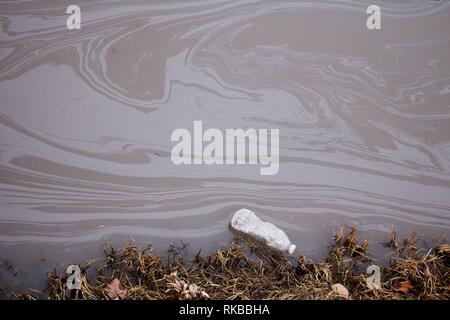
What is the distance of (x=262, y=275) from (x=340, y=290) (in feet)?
1.24

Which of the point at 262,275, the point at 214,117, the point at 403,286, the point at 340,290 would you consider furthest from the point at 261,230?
the point at 403,286

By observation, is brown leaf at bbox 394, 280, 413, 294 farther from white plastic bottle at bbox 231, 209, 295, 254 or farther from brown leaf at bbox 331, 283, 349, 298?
white plastic bottle at bbox 231, 209, 295, 254

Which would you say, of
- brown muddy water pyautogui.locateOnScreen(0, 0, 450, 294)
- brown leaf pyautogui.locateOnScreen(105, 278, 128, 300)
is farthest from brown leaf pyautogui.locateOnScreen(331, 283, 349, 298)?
brown leaf pyautogui.locateOnScreen(105, 278, 128, 300)

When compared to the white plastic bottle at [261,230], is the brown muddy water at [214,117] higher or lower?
higher

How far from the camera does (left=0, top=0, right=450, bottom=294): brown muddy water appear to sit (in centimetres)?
182

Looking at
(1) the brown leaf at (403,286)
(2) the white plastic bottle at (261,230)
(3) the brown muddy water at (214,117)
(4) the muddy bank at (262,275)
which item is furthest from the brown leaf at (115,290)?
(1) the brown leaf at (403,286)

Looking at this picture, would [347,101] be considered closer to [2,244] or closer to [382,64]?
[382,64]

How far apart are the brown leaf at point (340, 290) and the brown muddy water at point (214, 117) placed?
0.64 ft

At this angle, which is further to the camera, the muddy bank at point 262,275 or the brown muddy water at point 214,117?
the brown muddy water at point 214,117

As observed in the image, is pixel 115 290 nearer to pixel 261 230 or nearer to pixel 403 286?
pixel 261 230

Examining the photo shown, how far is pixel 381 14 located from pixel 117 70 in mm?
1464

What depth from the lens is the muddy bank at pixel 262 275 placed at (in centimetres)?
170

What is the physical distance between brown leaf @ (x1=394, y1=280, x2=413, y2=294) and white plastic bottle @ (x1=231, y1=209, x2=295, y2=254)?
53cm

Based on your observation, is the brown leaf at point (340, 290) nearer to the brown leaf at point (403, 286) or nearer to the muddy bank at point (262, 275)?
the muddy bank at point (262, 275)
